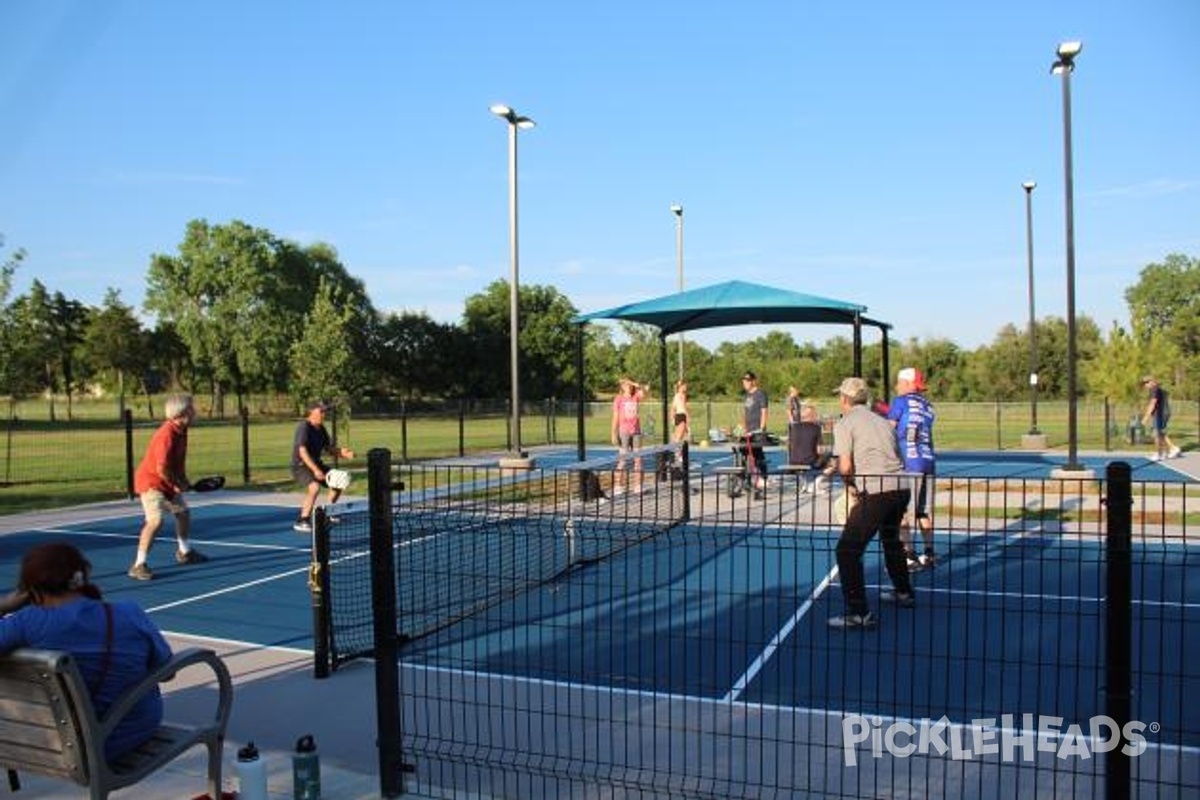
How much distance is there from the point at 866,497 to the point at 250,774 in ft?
14.0

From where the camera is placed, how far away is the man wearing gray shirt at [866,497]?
22.3 ft

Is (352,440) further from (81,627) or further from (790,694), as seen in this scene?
(81,627)

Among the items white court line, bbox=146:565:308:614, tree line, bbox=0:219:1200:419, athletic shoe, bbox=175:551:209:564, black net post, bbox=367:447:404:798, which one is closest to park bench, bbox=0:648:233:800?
black net post, bbox=367:447:404:798

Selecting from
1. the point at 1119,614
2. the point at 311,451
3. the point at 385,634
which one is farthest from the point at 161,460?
the point at 1119,614

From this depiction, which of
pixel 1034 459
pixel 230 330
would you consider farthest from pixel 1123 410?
pixel 230 330

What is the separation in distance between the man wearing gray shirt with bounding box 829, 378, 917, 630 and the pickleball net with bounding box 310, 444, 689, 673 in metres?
1.32

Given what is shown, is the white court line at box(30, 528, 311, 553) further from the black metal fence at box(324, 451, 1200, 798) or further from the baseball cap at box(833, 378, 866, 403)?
the baseball cap at box(833, 378, 866, 403)

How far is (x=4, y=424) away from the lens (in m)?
46.5

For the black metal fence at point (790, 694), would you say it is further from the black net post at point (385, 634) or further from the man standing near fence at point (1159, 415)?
the man standing near fence at point (1159, 415)

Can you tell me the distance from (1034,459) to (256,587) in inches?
735

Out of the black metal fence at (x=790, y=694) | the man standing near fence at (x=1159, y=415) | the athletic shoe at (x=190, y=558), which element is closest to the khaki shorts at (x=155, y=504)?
the athletic shoe at (x=190, y=558)

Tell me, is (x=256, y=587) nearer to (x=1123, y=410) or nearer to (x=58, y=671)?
(x=58, y=671)

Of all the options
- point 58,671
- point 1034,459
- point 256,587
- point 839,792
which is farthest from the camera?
point 1034,459

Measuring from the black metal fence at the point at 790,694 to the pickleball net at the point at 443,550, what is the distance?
0.17 metres
